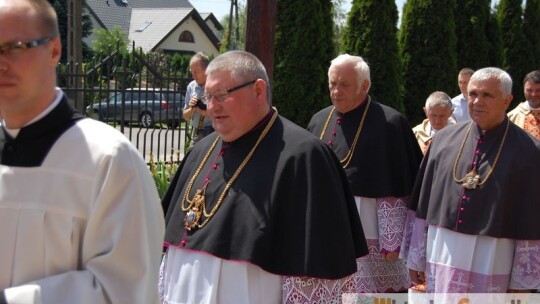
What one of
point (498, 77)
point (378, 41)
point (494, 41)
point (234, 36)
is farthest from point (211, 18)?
point (498, 77)

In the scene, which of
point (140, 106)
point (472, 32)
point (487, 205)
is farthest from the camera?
point (472, 32)

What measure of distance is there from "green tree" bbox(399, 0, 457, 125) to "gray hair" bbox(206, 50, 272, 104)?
11.4 meters

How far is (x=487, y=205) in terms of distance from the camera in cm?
490

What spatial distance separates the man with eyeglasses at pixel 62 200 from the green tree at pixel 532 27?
1797cm

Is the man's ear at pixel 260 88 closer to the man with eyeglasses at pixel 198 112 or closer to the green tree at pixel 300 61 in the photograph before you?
the man with eyeglasses at pixel 198 112

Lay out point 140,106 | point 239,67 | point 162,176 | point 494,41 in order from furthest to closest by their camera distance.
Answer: point 494,41 < point 140,106 < point 162,176 < point 239,67

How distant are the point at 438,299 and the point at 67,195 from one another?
137 inches

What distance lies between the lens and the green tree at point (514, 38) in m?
18.8

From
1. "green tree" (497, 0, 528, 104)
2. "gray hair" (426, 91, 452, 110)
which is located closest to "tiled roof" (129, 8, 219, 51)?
"green tree" (497, 0, 528, 104)

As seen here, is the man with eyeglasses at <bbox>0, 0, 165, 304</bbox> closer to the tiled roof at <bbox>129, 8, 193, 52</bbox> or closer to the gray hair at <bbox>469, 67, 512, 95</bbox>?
the gray hair at <bbox>469, 67, 512, 95</bbox>

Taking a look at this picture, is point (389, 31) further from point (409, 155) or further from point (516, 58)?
point (409, 155)

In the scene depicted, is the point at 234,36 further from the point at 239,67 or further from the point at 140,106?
the point at 239,67

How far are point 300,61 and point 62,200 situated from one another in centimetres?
1071

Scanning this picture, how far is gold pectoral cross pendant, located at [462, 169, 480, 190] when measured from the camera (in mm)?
4996
